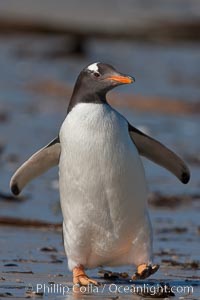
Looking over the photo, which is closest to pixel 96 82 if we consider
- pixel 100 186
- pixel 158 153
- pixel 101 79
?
pixel 101 79

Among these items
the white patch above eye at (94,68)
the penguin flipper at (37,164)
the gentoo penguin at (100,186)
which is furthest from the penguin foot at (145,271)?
the white patch above eye at (94,68)

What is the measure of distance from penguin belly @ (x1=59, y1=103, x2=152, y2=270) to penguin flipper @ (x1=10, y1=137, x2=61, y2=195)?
0.37m

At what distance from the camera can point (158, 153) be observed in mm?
8625

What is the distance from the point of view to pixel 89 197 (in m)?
7.87

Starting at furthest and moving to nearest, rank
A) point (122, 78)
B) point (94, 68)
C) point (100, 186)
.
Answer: point (94, 68), point (122, 78), point (100, 186)

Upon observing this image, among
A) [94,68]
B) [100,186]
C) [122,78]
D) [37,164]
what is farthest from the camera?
[37,164]

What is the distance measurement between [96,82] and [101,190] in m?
0.73

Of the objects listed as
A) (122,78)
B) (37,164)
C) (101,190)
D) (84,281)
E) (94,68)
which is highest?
(94,68)

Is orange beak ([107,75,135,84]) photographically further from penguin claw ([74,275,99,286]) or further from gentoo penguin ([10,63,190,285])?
penguin claw ([74,275,99,286])

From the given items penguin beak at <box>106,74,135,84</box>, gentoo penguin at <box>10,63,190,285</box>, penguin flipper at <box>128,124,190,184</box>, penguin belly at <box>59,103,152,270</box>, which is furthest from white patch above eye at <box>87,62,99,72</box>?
penguin flipper at <box>128,124,190,184</box>

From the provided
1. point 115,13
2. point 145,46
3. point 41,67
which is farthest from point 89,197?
point 115,13

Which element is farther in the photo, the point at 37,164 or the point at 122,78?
the point at 37,164

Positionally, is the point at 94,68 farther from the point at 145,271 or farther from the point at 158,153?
the point at 145,271

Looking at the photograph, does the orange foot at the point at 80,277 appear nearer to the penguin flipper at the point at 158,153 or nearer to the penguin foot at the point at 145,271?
the penguin foot at the point at 145,271
